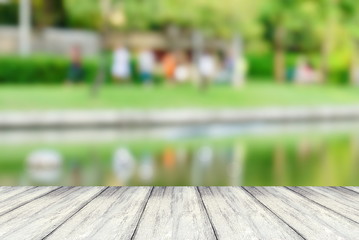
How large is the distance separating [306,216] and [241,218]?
0.16 m

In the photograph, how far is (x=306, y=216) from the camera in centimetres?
171

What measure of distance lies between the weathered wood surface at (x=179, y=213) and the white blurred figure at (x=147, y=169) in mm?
1521

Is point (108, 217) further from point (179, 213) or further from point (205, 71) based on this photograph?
point (205, 71)

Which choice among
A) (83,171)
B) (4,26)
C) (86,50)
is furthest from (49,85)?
(83,171)

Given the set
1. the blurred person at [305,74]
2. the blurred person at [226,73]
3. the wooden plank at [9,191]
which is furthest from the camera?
the blurred person at [305,74]

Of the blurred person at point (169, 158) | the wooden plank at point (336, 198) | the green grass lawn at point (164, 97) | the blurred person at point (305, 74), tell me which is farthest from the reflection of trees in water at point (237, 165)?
the blurred person at point (305, 74)

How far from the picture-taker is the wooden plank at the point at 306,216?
154 cm

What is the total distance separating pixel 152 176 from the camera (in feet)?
12.1

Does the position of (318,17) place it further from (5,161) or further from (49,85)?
(5,161)

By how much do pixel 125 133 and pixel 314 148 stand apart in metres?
1.73

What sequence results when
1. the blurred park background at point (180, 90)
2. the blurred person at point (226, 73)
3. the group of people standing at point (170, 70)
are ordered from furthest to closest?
the blurred person at point (226, 73), the group of people standing at point (170, 70), the blurred park background at point (180, 90)

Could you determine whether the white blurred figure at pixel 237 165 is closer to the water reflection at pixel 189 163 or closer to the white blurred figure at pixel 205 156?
the water reflection at pixel 189 163

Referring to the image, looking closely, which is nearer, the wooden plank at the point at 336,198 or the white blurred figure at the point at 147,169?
the wooden plank at the point at 336,198

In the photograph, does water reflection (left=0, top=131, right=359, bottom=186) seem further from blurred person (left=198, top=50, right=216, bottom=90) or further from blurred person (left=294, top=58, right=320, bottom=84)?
blurred person (left=294, top=58, right=320, bottom=84)
